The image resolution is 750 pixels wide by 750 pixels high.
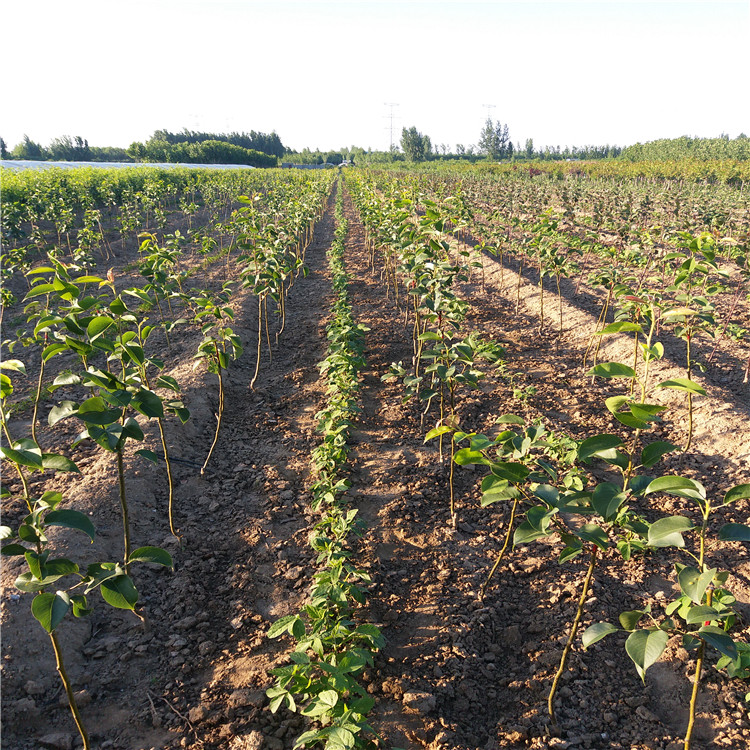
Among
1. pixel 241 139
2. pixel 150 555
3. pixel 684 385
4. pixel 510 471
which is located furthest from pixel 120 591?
pixel 241 139

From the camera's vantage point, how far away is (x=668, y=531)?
5.26 ft

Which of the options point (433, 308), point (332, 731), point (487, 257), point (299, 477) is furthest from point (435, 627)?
point (487, 257)

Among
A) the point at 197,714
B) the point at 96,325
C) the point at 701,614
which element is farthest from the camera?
the point at 197,714

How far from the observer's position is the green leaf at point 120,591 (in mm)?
1834

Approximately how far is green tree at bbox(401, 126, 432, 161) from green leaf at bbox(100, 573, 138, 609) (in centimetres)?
7418

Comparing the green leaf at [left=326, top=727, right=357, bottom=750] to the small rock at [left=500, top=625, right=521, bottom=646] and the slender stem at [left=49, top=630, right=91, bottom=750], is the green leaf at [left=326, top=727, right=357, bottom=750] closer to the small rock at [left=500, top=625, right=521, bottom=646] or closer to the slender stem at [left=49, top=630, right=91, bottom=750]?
the slender stem at [left=49, top=630, right=91, bottom=750]

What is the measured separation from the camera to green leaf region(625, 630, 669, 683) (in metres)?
1.51

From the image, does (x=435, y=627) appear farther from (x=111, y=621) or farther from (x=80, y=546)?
(x=80, y=546)

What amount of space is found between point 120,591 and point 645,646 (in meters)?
1.85

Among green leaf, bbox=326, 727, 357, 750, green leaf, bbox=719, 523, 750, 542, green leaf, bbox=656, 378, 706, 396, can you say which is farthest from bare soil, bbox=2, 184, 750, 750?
green leaf, bbox=656, 378, 706, 396

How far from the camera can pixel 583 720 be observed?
251 centimetres

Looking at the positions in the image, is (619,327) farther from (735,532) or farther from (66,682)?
→ (66,682)

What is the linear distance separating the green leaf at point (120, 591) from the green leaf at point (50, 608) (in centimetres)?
14

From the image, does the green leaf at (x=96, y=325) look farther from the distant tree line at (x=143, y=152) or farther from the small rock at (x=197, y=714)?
the distant tree line at (x=143, y=152)
